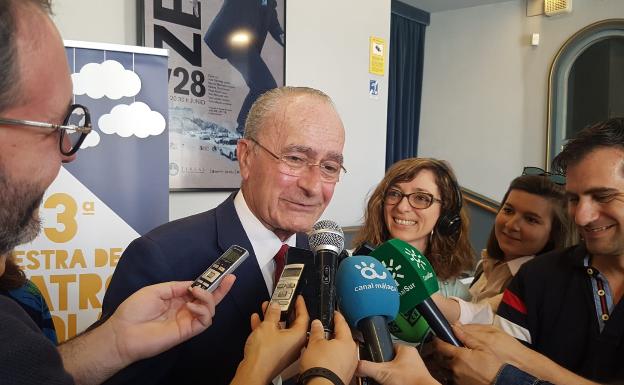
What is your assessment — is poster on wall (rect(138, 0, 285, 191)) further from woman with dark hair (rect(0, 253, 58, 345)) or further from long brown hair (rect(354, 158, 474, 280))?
woman with dark hair (rect(0, 253, 58, 345))

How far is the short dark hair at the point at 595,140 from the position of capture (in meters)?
1.51

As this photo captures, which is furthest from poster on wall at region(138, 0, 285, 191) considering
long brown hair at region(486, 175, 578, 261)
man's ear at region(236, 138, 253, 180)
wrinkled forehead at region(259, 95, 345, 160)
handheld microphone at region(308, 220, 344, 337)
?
handheld microphone at region(308, 220, 344, 337)

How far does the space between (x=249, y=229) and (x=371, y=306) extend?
0.48 metres

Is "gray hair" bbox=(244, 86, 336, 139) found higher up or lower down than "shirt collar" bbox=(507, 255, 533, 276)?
higher up

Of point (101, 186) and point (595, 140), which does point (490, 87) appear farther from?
point (101, 186)

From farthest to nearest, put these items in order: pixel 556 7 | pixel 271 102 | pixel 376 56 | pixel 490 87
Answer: pixel 490 87, pixel 556 7, pixel 376 56, pixel 271 102

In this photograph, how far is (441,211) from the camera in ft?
6.59

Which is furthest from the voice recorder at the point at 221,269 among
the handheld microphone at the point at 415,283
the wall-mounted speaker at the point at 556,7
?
the wall-mounted speaker at the point at 556,7

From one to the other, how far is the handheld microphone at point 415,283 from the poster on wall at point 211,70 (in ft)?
6.09

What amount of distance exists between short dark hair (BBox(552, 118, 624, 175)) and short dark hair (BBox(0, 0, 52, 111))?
1.52 metres

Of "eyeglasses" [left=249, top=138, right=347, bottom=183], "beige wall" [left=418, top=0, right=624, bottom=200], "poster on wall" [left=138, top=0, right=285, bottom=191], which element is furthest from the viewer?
"beige wall" [left=418, top=0, right=624, bottom=200]

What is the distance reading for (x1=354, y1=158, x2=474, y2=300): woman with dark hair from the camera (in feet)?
6.44

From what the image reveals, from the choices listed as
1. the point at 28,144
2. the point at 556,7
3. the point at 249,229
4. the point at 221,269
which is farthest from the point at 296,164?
the point at 556,7

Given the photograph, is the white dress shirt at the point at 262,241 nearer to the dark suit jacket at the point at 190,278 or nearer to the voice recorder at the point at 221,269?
the dark suit jacket at the point at 190,278
